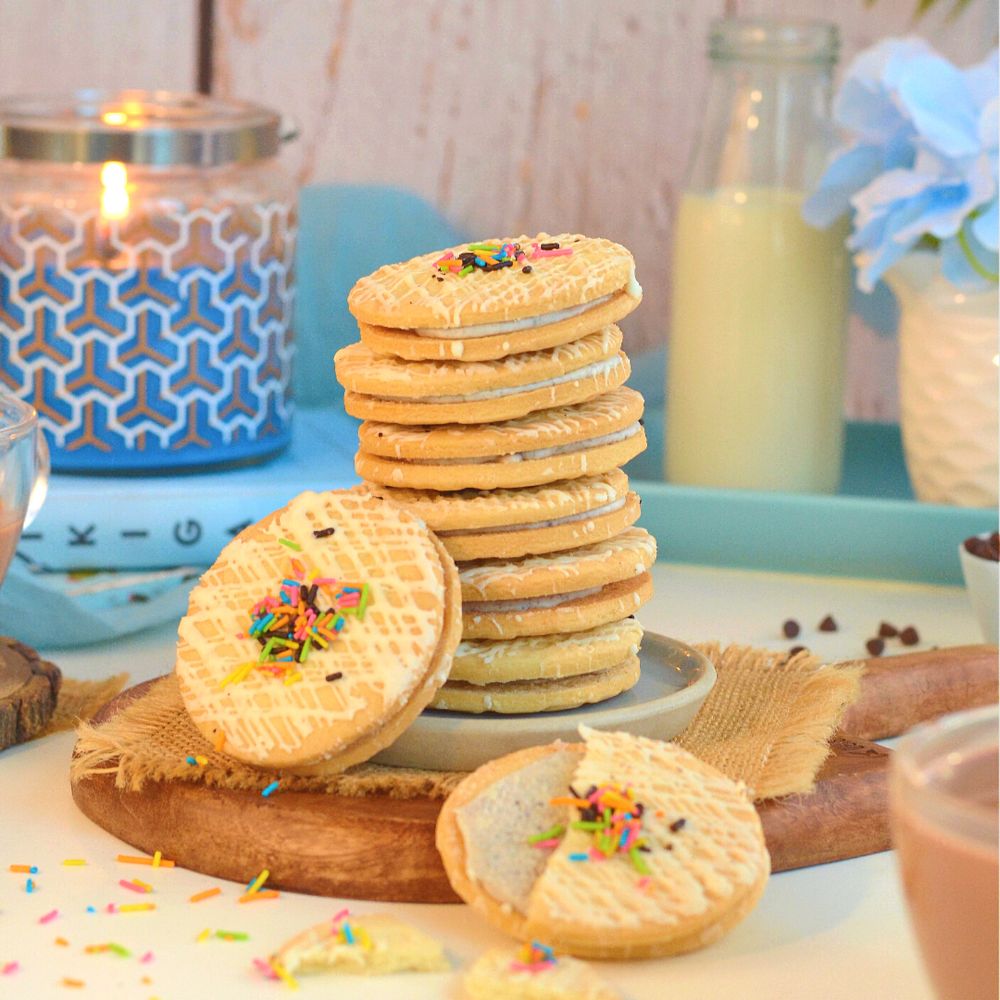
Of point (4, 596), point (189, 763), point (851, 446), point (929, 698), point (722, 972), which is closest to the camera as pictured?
point (722, 972)

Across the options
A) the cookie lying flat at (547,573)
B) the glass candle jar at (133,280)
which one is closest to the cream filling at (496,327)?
the cookie lying flat at (547,573)

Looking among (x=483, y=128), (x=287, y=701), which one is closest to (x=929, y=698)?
(x=287, y=701)

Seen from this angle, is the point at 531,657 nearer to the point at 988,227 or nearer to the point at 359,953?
the point at 359,953

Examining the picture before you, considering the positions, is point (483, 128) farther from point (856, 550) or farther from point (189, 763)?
point (189, 763)

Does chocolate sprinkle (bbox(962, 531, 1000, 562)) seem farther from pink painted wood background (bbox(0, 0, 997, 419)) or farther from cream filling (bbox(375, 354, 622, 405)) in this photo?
pink painted wood background (bbox(0, 0, 997, 419))

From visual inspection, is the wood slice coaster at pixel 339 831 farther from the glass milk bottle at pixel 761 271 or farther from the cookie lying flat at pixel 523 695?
the glass milk bottle at pixel 761 271
